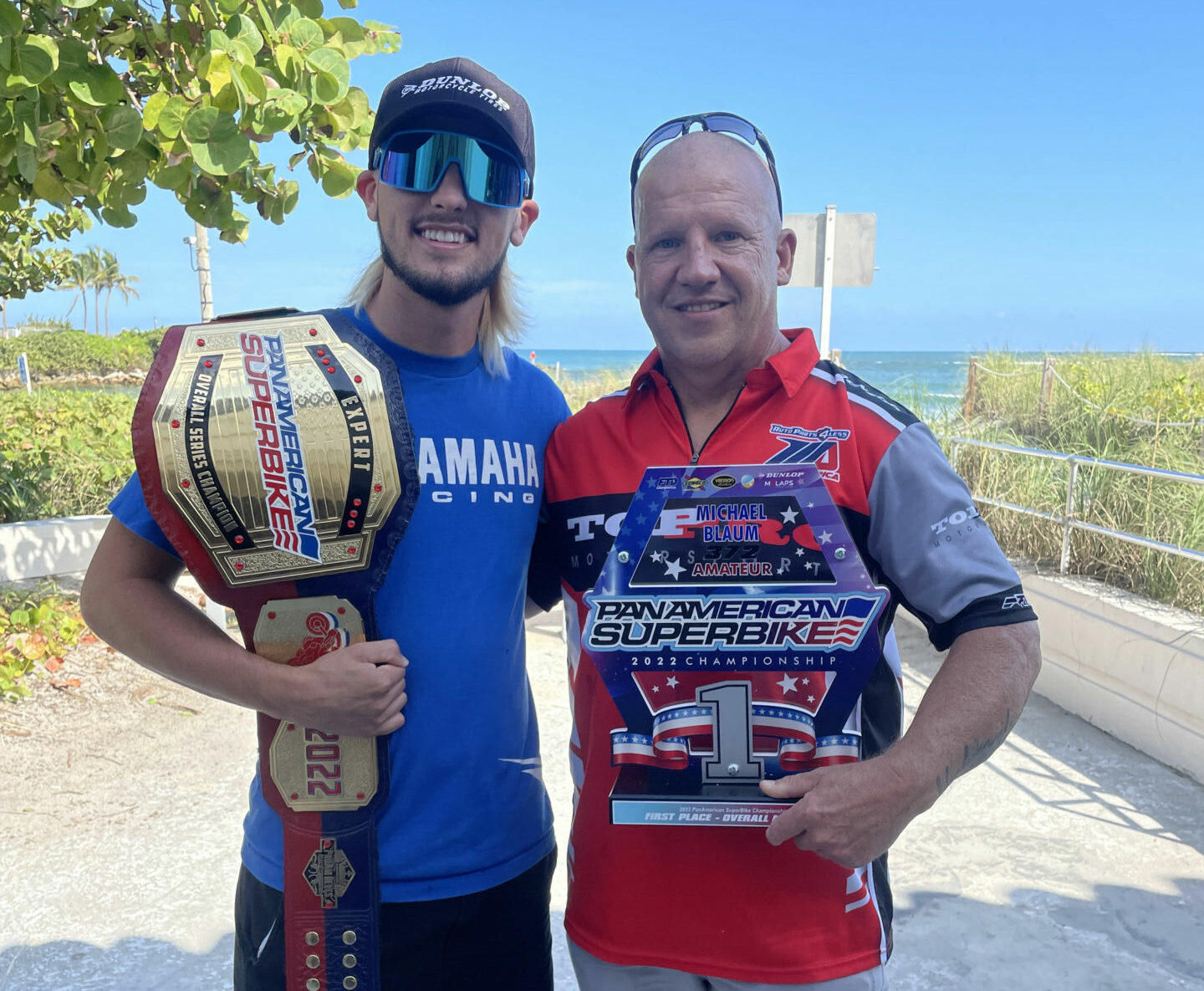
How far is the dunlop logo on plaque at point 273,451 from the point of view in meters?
1.49

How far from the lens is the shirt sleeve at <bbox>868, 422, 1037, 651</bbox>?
1.57m

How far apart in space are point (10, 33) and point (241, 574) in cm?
178

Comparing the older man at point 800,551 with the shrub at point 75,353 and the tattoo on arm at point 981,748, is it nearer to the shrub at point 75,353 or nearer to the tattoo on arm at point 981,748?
the tattoo on arm at point 981,748

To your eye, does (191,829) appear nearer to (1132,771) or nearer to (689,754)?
(689,754)

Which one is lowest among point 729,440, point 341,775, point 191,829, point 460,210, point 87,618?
point 191,829

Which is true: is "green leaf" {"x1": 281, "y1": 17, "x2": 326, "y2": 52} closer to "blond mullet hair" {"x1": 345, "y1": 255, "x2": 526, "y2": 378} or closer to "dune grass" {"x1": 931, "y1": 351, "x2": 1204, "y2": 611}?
"blond mullet hair" {"x1": 345, "y1": 255, "x2": 526, "y2": 378}

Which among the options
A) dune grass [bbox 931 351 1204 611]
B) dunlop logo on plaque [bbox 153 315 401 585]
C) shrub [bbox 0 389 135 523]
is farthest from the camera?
shrub [bbox 0 389 135 523]

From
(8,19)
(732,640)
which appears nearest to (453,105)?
(732,640)

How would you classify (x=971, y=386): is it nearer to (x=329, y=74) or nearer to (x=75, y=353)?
(x=329, y=74)

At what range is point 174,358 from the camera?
1.54m

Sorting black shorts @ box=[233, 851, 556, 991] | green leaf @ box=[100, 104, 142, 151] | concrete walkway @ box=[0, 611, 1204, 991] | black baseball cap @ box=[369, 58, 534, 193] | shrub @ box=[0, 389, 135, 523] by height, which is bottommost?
concrete walkway @ box=[0, 611, 1204, 991]

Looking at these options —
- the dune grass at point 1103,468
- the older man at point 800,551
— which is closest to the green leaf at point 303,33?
the older man at point 800,551

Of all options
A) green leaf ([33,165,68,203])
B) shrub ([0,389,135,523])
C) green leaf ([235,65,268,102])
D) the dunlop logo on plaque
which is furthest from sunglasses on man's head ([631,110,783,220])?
shrub ([0,389,135,523])

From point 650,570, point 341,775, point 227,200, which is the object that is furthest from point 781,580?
point 227,200
